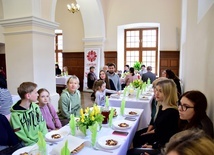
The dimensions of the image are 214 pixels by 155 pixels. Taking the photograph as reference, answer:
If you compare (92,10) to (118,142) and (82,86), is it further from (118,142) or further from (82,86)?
(118,142)

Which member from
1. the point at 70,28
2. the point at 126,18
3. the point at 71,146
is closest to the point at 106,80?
the point at 71,146

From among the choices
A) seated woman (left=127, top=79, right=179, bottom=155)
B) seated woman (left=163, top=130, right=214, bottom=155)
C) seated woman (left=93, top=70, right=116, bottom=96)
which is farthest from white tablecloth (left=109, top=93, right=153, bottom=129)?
seated woman (left=163, top=130, right=214, bottom=155)

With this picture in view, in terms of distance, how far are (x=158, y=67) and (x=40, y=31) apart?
6424mm

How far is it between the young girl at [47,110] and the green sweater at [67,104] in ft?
0.97

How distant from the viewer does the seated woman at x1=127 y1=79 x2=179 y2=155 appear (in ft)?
6.73

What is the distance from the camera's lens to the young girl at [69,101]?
2.88m

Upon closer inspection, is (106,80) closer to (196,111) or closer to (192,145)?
(196,111)

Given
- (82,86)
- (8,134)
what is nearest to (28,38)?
Answer: (8,134)

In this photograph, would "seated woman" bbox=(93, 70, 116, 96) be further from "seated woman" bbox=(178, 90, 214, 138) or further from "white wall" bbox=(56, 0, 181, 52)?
"white wall" bbox=(56, 0, 181, 52)

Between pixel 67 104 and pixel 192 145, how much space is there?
8.03 feet

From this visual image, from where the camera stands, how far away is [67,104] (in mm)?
2918

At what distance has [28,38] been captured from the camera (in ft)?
13.5

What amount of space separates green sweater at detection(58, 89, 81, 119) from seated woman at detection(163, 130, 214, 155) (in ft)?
7.63

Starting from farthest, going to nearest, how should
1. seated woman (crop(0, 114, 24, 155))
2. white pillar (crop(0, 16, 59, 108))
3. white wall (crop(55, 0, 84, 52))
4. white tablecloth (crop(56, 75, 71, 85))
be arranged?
white wall (crop(55, 0, 84, 52)) → white tablecloth (crop(56, 75, 71, 85)) → white pillar (crop(0, 16, 59, 108)) → seated woman (crop(0, 114, 24, 155))
